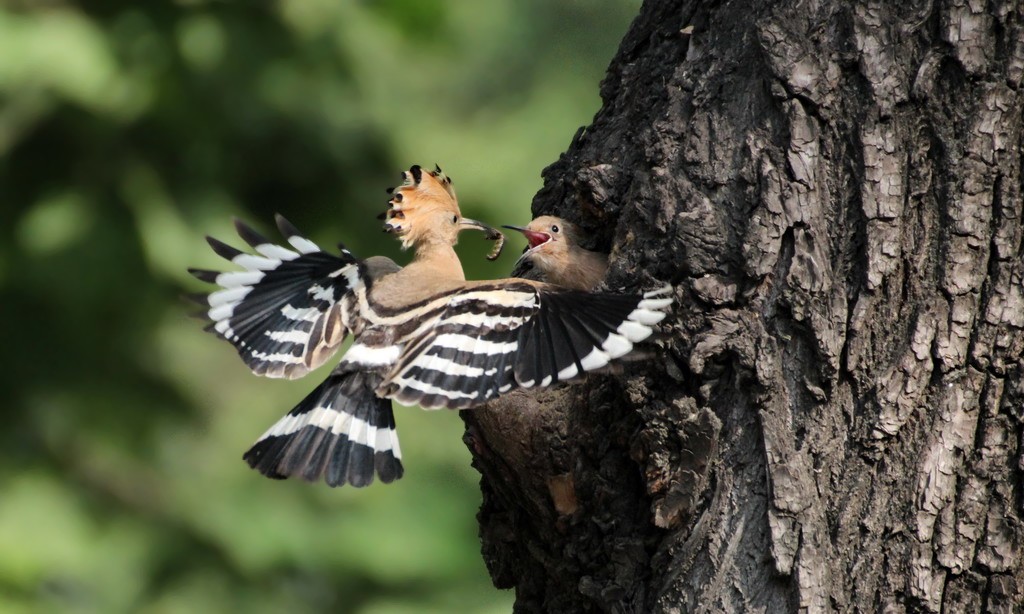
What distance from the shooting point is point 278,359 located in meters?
2.91

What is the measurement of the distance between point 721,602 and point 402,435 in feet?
9.88

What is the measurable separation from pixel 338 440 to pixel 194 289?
2117mm

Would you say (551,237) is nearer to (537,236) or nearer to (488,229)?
(537,236)

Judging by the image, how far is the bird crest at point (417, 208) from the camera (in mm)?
3197

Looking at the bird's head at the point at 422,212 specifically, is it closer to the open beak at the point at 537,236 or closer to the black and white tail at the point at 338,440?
the open beak at the point at 537,236

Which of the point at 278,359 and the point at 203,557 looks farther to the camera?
the point at 203,557

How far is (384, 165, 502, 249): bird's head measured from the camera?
126 inches

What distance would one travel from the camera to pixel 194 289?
4.70 m

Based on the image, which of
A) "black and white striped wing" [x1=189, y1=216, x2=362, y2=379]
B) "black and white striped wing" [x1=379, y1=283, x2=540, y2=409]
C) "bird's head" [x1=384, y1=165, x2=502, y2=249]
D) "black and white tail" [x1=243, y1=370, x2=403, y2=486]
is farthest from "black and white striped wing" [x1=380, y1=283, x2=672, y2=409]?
"bird's head" [x1=384, y1=165, x2=502, y2=249]

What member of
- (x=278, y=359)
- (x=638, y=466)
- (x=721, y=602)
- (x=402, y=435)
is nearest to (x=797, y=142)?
(x=638, y=466)

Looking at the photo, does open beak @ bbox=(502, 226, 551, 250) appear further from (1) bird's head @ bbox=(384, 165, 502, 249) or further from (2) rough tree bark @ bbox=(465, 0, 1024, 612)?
(2) rough tree bark @ bbox=(465, 0, 1024, 612)

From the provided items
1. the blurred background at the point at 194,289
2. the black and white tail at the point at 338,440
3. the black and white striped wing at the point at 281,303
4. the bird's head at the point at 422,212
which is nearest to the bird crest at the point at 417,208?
the bird's head at the point at 422,212

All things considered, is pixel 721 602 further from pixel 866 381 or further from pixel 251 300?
pixel 251 300

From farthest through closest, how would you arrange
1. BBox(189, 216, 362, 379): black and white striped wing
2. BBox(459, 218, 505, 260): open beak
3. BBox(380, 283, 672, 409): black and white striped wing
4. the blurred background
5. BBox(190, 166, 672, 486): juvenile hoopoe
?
the blurred background → BBox(459, 218, 505, 260): open beak → BBox(189, 216, 362, 379): black and white striped wing → BBox(190, 166, 672, 486): juvenile hoopoe → BBox(380, 283, 672, 409): black and white striped wing
